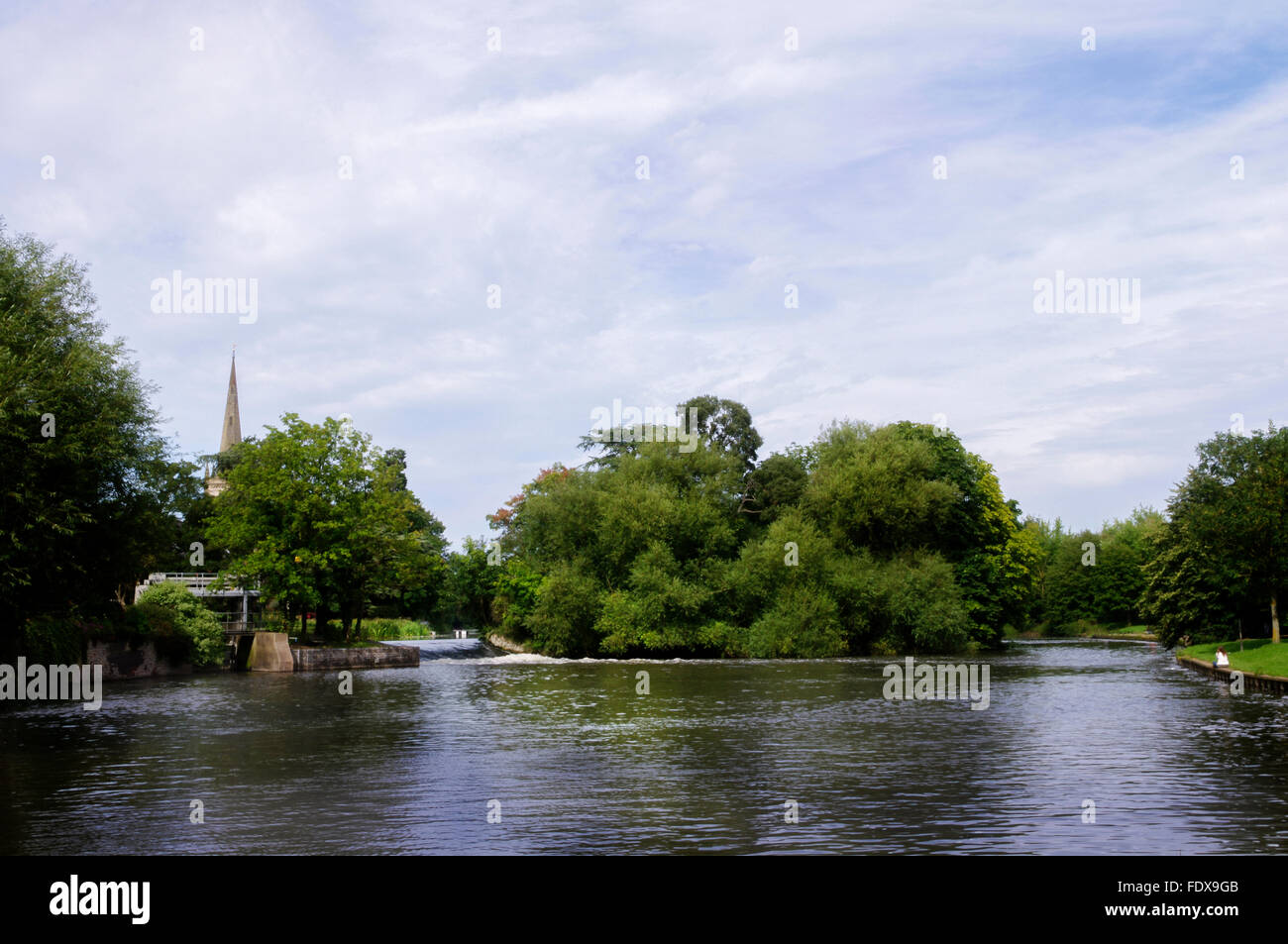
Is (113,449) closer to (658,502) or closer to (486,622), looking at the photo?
(658,502)

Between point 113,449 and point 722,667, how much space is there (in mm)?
34137

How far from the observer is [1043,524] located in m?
160

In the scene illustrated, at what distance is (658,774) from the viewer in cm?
1950

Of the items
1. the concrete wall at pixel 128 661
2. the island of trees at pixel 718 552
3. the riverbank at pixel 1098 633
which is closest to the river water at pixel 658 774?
the concrete wall at pixel 128 661

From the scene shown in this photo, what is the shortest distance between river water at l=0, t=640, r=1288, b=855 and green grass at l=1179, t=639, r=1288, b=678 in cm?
252

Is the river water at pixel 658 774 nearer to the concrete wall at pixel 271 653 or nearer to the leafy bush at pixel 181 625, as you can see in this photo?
the leafy bush at pixel 181 625

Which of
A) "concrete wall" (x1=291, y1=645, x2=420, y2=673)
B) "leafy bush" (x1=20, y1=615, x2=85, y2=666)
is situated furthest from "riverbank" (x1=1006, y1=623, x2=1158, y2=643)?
"leafy bush" (x1=20, y1=615, x2=85, y2=666)

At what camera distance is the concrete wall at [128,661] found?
5016 cm

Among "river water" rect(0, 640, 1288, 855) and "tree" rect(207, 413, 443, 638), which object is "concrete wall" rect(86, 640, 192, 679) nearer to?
"tree" rect(207, 413, 443, 638)

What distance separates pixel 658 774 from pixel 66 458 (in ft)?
66.3

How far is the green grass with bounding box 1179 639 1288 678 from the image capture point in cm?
3825

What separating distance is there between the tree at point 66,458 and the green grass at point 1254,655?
39828 mm

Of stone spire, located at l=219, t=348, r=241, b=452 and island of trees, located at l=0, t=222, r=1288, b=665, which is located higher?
stone spire, located at l=219, t=348, r=241, b=452
